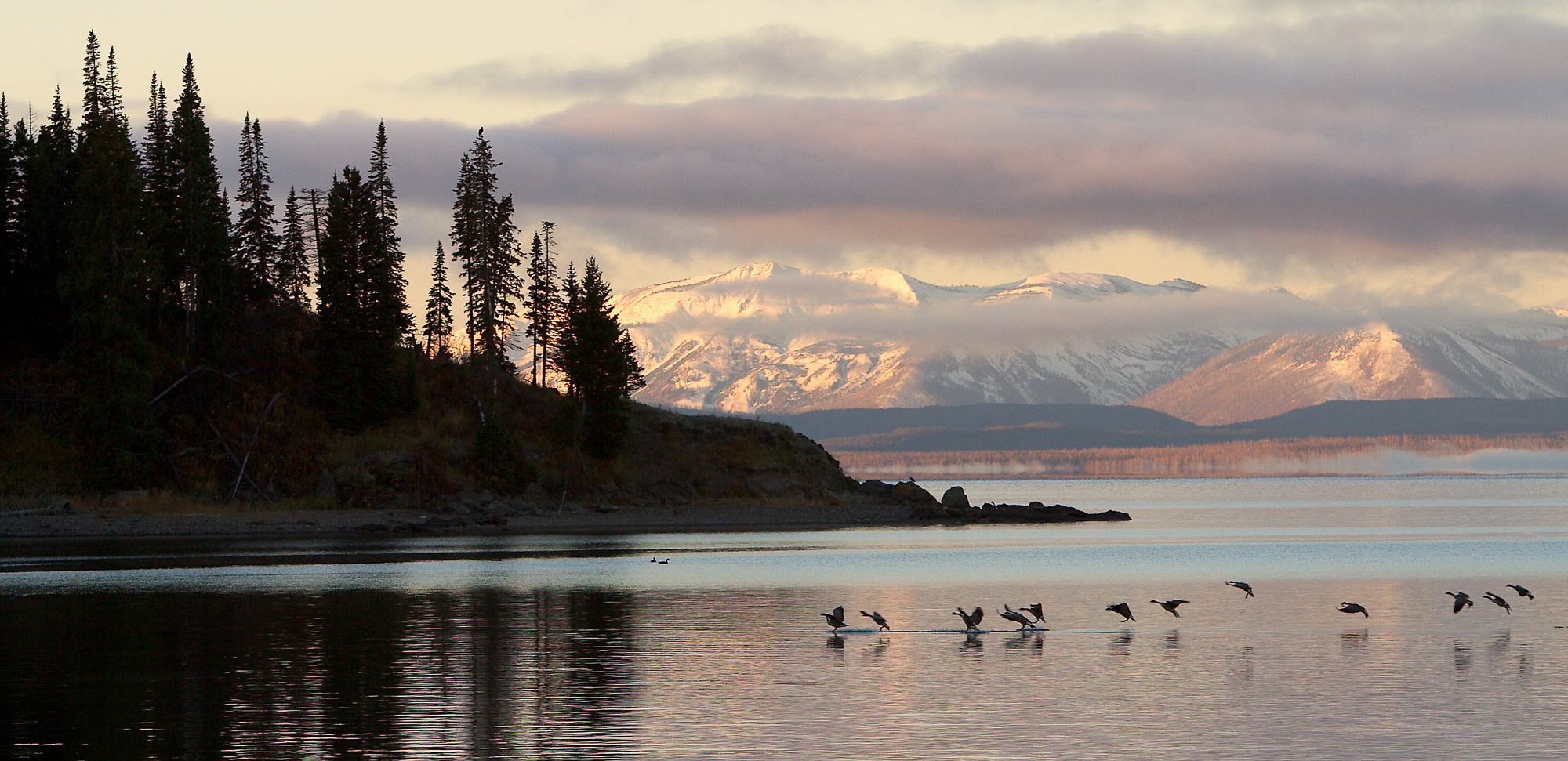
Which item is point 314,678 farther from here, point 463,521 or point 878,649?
point 463,521

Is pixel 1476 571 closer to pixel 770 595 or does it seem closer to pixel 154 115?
pixel 770 595

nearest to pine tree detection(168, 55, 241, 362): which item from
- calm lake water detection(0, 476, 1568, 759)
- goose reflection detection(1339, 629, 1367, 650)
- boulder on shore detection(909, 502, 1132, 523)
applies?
calm lake water detection(0, 476, 1568, 759)

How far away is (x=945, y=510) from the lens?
6363 inches

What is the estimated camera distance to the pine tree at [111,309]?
115 metres

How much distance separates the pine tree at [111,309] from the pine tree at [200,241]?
632 cm

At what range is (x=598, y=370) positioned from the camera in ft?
458

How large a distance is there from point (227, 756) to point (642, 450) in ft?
388

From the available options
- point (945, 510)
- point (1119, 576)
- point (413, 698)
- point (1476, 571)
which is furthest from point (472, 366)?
point (413, 698)

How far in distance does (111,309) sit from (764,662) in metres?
85.2

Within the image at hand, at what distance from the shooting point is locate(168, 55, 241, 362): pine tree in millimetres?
126125

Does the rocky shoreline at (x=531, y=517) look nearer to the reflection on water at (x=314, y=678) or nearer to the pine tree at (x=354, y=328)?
the pine tree at (x=354, y=328)

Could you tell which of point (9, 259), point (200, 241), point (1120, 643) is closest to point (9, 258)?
point (9, 259)

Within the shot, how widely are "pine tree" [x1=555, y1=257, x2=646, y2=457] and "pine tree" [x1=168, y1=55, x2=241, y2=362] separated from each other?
27.7 metres

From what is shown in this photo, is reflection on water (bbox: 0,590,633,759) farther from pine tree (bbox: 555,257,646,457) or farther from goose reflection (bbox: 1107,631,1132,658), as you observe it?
pine tree (bbox: 555,257,646,457)
